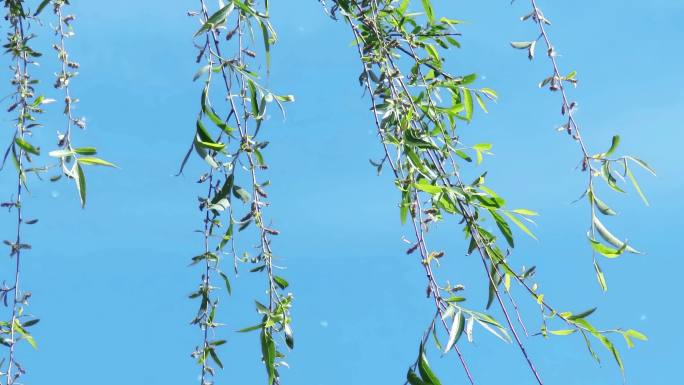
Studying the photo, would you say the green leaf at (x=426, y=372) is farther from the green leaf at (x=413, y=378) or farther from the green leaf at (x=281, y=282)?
the green leaf at (x=281, y=282)

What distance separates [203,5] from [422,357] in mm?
696

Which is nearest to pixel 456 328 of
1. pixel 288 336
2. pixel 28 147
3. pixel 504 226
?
pixel 504 226

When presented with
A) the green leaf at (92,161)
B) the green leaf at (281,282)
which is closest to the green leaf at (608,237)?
the green leaf at (281,282)

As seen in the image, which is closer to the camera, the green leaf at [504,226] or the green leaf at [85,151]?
the green leaf at [85,151]

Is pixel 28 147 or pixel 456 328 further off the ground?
pixel 28 147

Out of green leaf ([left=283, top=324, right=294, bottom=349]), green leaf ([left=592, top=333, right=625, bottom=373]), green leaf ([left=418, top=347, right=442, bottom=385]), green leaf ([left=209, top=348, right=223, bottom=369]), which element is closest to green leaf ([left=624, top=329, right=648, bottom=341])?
green leaf ([left=592, top=333, right=625, bottom=373])

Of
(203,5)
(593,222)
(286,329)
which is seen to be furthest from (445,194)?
(203,5)

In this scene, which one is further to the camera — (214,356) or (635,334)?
(214,356)

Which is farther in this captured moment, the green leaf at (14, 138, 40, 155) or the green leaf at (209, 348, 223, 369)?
the green leaf at (209, 348, 223, 369)

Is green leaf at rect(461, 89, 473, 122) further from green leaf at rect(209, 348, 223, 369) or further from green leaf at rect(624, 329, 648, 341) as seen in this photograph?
green leaf at rect(209, 348, 223, 369)

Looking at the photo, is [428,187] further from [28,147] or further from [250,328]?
[28,147]

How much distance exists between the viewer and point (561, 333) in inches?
57.5

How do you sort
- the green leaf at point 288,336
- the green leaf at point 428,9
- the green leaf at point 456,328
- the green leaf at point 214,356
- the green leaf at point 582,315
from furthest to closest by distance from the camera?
1. the green leaf at point 428,9
2. the green leaf at point 214,356
3. the green leaf at point 288,336
4. the green leaf at point 582,315
5. the green leaf at point 456,328

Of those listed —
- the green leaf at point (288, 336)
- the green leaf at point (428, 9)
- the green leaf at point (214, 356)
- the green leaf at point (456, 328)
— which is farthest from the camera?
the green leaf at point (428, 9)
